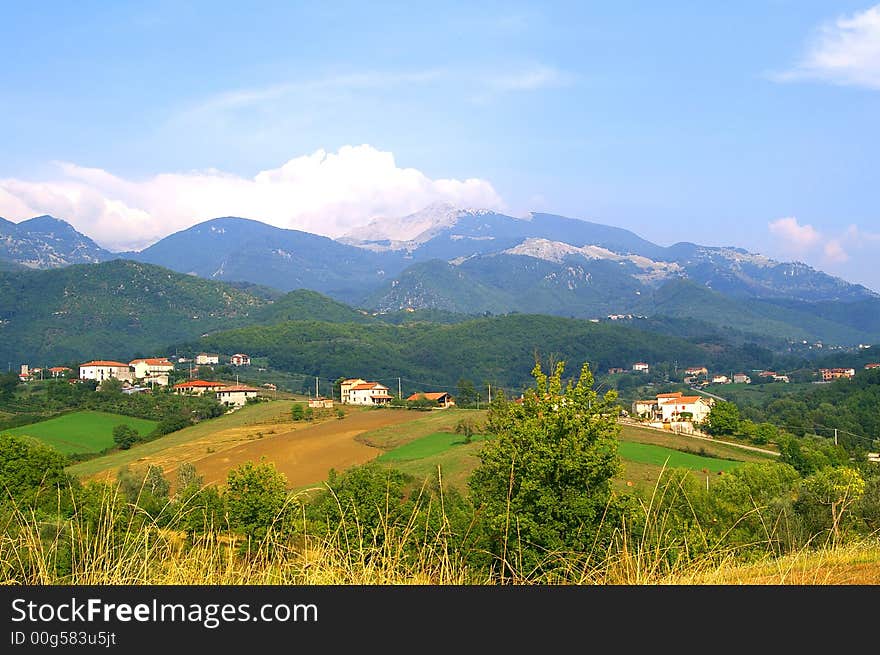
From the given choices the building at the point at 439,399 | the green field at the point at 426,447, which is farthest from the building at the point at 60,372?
the green field at the point at 426,447

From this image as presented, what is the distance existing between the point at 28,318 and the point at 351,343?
87.8 meters

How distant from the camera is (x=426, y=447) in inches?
2090

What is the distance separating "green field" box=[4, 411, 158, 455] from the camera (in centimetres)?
5797

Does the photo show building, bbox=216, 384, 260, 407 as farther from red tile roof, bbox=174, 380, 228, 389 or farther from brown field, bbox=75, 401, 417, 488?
brown field, bbox=75, 401, 417, 488

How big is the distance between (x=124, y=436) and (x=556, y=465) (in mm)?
56040

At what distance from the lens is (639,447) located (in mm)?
52062

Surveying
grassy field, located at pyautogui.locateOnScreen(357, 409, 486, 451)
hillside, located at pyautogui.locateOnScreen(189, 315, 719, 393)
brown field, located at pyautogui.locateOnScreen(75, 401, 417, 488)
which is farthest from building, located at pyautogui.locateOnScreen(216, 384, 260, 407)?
hillside, located at pyautogui.locateOnScreen(189, 315, 719, 393)

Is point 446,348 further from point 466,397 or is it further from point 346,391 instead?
point 466,397

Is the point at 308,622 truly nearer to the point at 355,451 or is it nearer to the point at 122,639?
the point at 122,639

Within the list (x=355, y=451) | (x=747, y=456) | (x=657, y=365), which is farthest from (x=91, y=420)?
(x=657, y=365)

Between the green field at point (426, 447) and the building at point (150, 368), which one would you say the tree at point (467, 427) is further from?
the building at point (150, 368)

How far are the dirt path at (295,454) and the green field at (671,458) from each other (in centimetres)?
1701

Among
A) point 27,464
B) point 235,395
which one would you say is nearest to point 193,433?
point 235,395

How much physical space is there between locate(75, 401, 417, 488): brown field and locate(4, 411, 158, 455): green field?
12.2 feet
